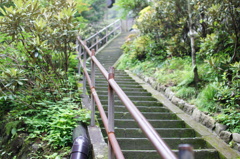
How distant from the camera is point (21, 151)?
10.1 feet

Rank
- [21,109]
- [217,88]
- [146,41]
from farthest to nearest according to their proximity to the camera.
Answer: [146,41]
[217,88]
[21,109]

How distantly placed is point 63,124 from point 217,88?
2594 mm

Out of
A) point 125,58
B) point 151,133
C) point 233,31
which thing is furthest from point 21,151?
point 125,58

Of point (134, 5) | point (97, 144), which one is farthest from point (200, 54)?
point (134, 5)

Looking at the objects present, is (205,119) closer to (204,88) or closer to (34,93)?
(204,88)

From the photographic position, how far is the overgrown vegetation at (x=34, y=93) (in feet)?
10.1

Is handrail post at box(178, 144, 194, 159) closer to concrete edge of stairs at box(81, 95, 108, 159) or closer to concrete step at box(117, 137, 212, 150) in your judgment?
concrete edge of stairs at box(81, 95, 108, 159)

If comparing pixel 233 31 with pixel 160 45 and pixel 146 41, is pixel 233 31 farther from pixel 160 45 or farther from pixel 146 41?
pixel 146 41

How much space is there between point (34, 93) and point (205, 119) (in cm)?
280

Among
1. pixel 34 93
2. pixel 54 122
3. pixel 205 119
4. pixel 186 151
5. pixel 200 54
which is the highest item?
pixel 186 151

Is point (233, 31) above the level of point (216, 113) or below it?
A: above

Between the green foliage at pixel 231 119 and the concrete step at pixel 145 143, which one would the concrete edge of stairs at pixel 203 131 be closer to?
the concrete step at pixel 145 143

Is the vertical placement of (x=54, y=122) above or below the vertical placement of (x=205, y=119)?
above

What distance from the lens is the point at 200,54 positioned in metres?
5.41
